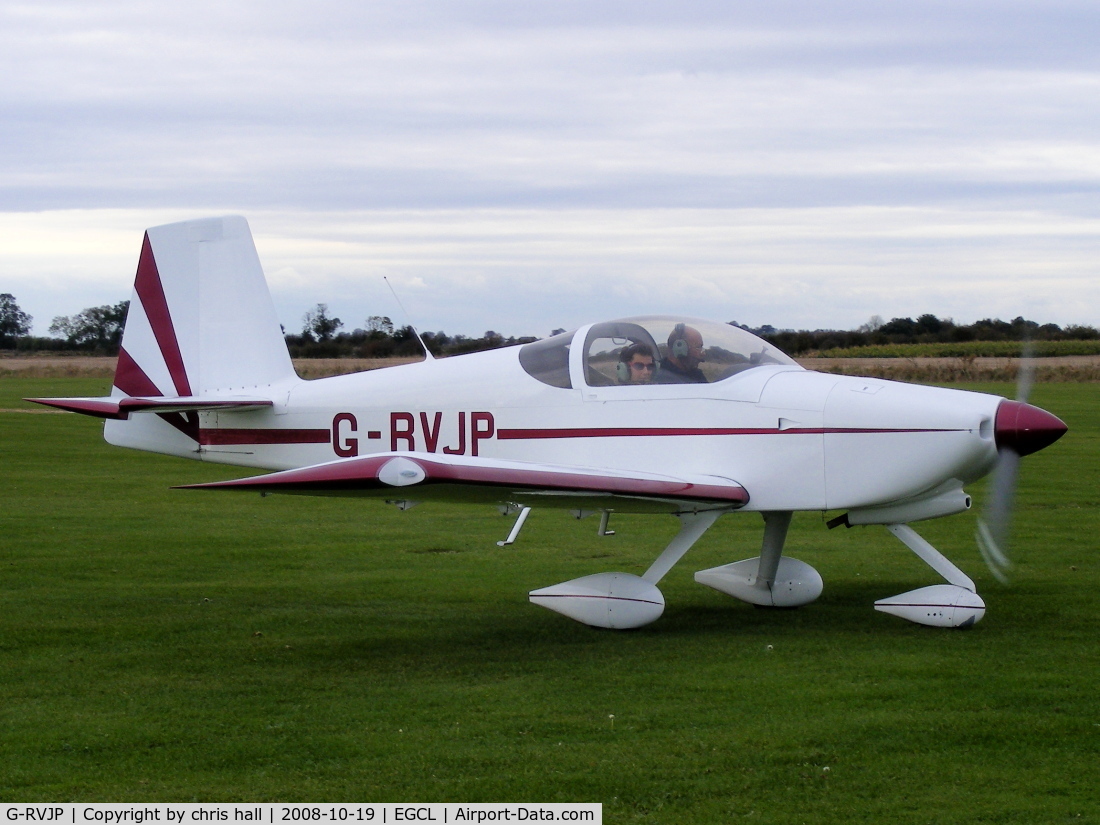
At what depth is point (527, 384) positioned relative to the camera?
813 cm

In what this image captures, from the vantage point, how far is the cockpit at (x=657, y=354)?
7.82m

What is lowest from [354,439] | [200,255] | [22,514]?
[22,514]

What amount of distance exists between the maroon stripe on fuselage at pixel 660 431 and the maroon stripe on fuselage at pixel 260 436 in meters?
1.49

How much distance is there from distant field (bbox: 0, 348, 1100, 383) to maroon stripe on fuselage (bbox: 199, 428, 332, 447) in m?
21.0

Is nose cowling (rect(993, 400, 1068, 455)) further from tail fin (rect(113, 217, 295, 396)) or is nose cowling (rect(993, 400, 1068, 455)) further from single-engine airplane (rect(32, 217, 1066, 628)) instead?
tail fin (rect(113, 217, 295, 396))

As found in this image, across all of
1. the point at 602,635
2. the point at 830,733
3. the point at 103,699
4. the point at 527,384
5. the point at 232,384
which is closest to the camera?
the point at 830,733

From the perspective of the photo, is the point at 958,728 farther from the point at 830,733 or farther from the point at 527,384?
the point at 527,384

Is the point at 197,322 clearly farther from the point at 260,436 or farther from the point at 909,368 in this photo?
the point at 909,368

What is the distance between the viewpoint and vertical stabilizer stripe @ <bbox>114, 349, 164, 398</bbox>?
952cm

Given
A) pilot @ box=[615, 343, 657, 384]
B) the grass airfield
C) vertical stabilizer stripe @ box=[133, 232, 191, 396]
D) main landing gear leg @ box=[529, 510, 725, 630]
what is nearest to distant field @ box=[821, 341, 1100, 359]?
the grass airfield

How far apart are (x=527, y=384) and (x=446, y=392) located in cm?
62

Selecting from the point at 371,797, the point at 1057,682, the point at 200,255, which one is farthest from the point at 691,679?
the point at 200,255

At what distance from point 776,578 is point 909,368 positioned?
38.2 meters

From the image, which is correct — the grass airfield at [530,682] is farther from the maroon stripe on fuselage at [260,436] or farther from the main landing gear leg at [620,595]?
the maroon stripe on fuselage at [260,436]
